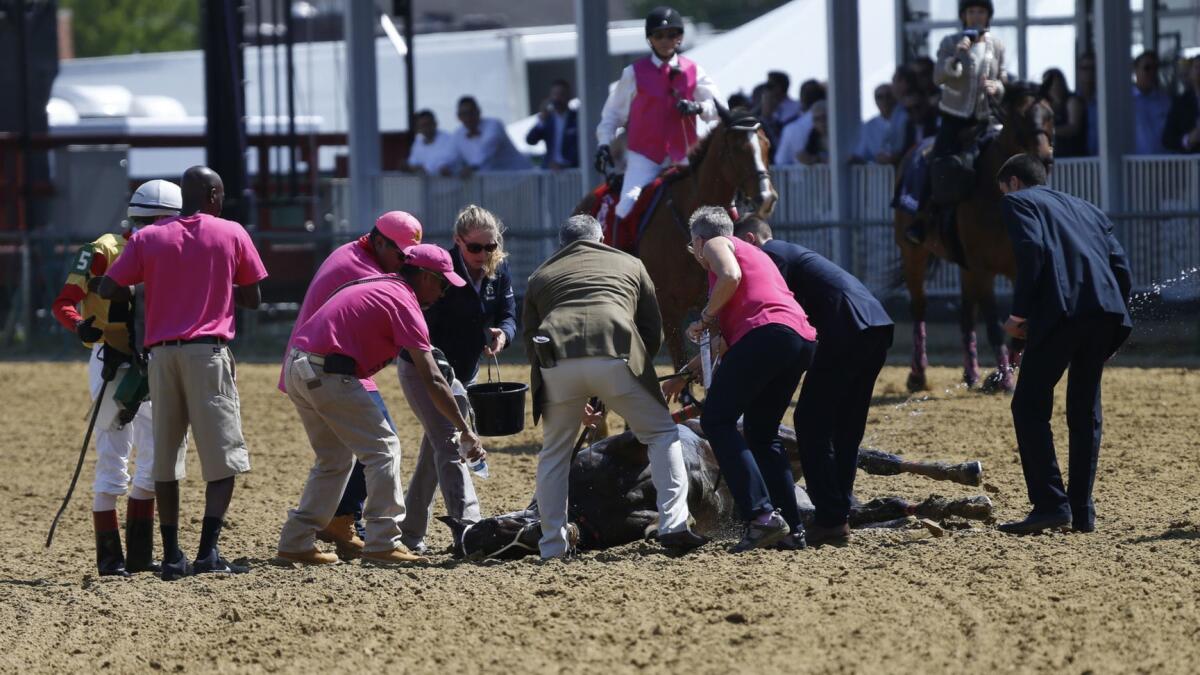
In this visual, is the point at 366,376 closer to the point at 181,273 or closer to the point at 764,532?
the point at 181,273

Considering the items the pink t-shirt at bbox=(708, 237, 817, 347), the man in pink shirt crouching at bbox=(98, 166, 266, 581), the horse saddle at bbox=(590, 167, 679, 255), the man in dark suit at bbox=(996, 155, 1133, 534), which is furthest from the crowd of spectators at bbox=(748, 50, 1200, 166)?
the man in pink shirt crouching at bbox=(98, 166, 266, 581)

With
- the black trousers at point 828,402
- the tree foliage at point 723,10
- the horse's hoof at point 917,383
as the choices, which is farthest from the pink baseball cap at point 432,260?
the tree foliage at point 723,10

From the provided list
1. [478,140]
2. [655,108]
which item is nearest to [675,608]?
[655,108]

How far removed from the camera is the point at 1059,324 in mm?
7973

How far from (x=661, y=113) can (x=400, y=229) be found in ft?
16.7

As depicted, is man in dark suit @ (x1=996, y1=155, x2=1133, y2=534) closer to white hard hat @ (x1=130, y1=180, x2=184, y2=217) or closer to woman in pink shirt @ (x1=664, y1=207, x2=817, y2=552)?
woman in pink shirt @ (x1=664, y1=207, x2=817, y2=552)

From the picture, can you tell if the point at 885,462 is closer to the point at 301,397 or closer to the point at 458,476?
the point at 458,476

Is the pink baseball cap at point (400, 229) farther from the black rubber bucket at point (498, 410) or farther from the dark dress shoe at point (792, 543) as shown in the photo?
the dark dress shoe at point (792, 543)

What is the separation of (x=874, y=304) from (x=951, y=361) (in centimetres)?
788

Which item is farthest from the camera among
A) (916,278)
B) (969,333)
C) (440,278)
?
(916,278)

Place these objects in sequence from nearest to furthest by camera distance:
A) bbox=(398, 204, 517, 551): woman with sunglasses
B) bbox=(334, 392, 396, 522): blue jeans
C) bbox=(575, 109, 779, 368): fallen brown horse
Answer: bbox=(398, 204, 517, 551): woman with sunglasses, bbox=(334, 392, 396, 522): blue jeans, bbox=(575, 109, 779, 368): fallen brown horse

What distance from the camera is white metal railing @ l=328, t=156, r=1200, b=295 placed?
1564 cm

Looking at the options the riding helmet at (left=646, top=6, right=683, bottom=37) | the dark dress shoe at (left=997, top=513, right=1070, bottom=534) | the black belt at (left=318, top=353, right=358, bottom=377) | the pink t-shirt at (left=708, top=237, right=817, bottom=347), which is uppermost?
the riding helmet at (left=646, top=6, right=683, bottom=37)

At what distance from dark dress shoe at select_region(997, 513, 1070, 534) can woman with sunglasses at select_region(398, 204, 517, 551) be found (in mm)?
2624
